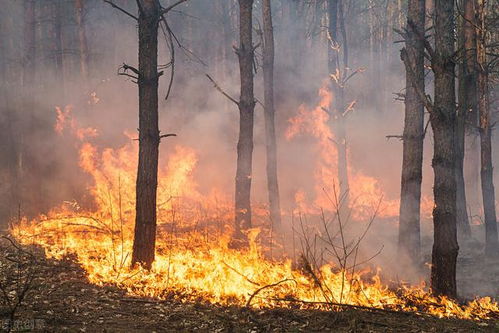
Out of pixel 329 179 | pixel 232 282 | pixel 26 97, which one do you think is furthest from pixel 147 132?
pixel 26 97

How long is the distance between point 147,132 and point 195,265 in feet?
8.39

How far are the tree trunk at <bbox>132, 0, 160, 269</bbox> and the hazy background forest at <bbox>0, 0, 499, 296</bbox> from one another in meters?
5.48

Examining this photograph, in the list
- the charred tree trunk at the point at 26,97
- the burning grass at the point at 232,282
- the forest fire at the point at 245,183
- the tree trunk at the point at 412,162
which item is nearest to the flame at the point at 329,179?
the forest fire at the point at 245,183

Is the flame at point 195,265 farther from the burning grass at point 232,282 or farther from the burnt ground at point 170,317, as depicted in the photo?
the burnt ground at point 170,317

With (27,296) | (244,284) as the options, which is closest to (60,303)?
(27,296)

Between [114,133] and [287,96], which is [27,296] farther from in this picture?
[287,96]

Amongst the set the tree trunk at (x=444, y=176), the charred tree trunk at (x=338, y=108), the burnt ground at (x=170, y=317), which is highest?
the charred tree trunk at (x=338, y=108)

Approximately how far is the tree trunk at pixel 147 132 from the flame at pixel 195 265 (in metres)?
0.39

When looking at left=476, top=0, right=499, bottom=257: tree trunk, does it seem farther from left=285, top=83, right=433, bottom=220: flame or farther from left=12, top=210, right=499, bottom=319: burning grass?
left=285, top=83, right=433, bottom=220: flame

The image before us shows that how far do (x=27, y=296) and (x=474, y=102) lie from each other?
40.0ft

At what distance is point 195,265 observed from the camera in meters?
7.80

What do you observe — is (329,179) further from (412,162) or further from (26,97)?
(26,97)

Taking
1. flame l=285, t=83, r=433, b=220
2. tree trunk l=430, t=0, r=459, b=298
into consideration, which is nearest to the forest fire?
A: tree trunk l=430, t=0, r=459, b=298

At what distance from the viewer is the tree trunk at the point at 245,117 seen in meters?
10.7
